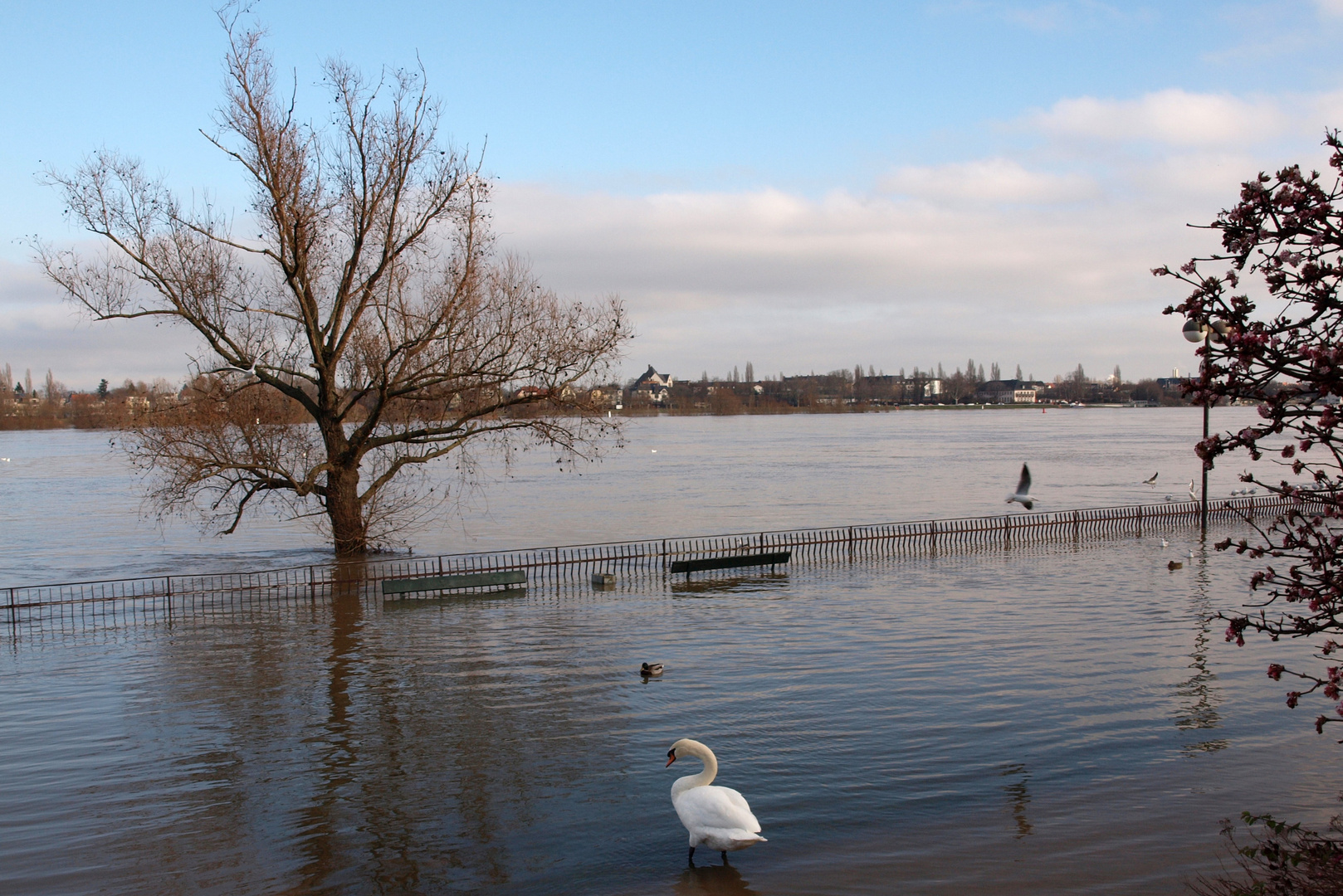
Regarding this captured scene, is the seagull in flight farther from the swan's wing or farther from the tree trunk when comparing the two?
the swan's wing

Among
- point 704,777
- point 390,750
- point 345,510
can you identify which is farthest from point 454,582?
point 704,777

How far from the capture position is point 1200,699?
46.3 feet

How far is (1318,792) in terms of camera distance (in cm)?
1038

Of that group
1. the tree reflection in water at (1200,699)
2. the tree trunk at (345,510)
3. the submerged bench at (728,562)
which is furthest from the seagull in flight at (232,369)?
the tree reflection in water at (1200,699)

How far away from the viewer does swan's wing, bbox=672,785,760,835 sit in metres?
8.80

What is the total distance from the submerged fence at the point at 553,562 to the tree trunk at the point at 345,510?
77 cm

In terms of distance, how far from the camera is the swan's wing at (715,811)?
880 cm

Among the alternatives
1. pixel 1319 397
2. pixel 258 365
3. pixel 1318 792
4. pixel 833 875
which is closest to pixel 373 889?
pixel 833 875

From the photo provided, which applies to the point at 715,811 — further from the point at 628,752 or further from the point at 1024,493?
the point at 1024,493

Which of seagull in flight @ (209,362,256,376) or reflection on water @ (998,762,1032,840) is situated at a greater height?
seagull in flight @ (209,362,256,376)

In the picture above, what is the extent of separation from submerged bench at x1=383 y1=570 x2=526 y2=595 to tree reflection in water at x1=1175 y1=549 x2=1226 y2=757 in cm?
1626

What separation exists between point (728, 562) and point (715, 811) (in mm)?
19059

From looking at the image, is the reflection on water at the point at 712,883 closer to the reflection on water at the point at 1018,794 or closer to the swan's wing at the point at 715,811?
the swan's wing at the point at 715,811

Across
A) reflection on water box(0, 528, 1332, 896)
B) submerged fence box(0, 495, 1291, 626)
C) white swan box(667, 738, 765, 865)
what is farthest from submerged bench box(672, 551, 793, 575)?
white swan box(667, 738, 765, 865)
